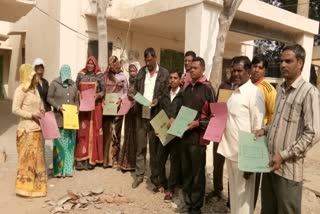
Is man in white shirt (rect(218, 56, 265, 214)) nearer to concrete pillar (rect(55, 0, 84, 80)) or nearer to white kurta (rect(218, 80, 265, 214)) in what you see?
white kurta (rect(218, 80, 265, 214))

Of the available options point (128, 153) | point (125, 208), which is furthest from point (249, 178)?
point (128, 153)

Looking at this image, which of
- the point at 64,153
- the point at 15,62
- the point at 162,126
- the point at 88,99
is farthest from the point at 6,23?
the point at 162,126

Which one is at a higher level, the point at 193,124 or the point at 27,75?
the point at 27,75

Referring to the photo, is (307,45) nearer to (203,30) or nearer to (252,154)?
(203,30)

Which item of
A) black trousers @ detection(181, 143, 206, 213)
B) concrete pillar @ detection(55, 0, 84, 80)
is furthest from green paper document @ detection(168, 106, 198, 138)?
concrete pillar @ detection(55, 0, 84, 80)

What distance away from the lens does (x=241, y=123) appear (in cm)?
354

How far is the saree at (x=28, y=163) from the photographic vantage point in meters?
4.95

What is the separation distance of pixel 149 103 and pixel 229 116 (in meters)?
1.66

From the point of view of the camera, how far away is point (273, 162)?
2.88m

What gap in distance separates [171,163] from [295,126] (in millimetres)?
2360

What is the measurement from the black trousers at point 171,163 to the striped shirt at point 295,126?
76.1 inches

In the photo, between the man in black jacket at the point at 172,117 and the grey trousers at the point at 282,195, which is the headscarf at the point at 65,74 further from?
the grey trousers at the point at 282,195

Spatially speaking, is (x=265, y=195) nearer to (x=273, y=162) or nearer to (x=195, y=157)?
(x=273, y=162)

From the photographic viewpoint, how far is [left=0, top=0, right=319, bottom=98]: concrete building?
25.3 feet
